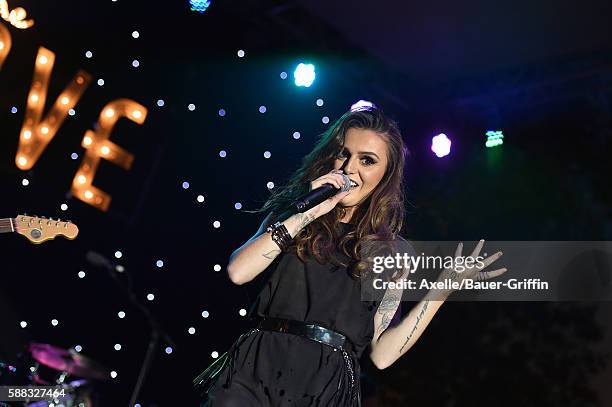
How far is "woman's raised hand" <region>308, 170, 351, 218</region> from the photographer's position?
79.4 inches

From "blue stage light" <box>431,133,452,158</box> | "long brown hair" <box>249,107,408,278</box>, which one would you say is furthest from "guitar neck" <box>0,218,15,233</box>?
"blue stage light" <box>431,133,452,158</box>

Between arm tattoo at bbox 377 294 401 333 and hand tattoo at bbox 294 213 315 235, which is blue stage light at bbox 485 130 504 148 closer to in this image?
arm tattoo at bbox 377 294 401 333

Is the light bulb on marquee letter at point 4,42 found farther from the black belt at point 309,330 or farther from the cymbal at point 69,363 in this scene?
the black belt at point 309,330

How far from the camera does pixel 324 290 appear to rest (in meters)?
2.03

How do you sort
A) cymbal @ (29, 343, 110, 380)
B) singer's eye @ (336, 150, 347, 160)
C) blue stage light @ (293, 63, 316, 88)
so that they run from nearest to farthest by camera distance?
singer's eye @ (336, 150, 347, 160)
cymbal @ (29, 343, 110, 380)
blue stage light @ (293, 63, 316, 88)

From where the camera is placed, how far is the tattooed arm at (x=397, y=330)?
85.6 inches

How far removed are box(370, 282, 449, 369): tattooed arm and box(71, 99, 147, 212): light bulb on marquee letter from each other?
1609mm

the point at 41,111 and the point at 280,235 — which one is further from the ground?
the point at 41,111

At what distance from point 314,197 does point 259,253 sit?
0.22m

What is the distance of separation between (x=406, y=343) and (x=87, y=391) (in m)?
1.26

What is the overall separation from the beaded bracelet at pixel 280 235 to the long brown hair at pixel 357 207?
12 cm

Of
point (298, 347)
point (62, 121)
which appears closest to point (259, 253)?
point (298, 347)

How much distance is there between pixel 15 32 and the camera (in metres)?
3.26

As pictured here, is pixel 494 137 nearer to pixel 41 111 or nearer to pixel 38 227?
pixel 41 111
